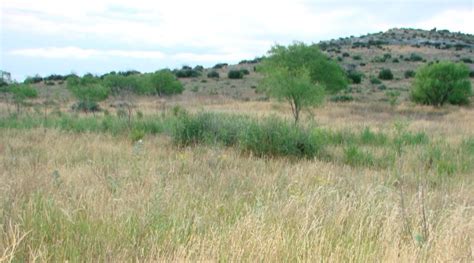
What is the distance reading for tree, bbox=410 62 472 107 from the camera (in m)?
36.6

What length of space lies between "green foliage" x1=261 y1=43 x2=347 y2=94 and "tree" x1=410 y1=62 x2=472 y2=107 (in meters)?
5.61

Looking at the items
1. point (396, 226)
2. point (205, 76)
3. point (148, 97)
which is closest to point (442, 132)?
point (396, 226)

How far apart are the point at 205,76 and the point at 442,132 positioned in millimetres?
43797

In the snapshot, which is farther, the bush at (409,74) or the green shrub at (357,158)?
the bush at (409,74)

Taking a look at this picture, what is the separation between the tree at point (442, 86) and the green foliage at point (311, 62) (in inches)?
221

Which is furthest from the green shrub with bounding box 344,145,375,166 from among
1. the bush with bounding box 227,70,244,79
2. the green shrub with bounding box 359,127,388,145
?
the bush with bounding box 227,70,244,79

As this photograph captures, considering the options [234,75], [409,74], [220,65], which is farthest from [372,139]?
[220,65]

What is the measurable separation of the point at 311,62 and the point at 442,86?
9.78m

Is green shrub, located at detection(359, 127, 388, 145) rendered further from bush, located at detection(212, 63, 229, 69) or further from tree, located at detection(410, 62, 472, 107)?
bush, located at detection(212, 63, 229, 69)

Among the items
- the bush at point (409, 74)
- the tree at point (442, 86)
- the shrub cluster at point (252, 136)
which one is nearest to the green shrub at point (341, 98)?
the tree at point (442, 86)

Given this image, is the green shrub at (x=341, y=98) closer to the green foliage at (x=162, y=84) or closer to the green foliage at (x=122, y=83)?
the green foliage at (x=162, y=84)

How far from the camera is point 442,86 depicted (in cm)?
3659

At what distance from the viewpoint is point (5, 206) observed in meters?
4.72

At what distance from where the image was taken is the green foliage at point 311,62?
35969 millimetres
